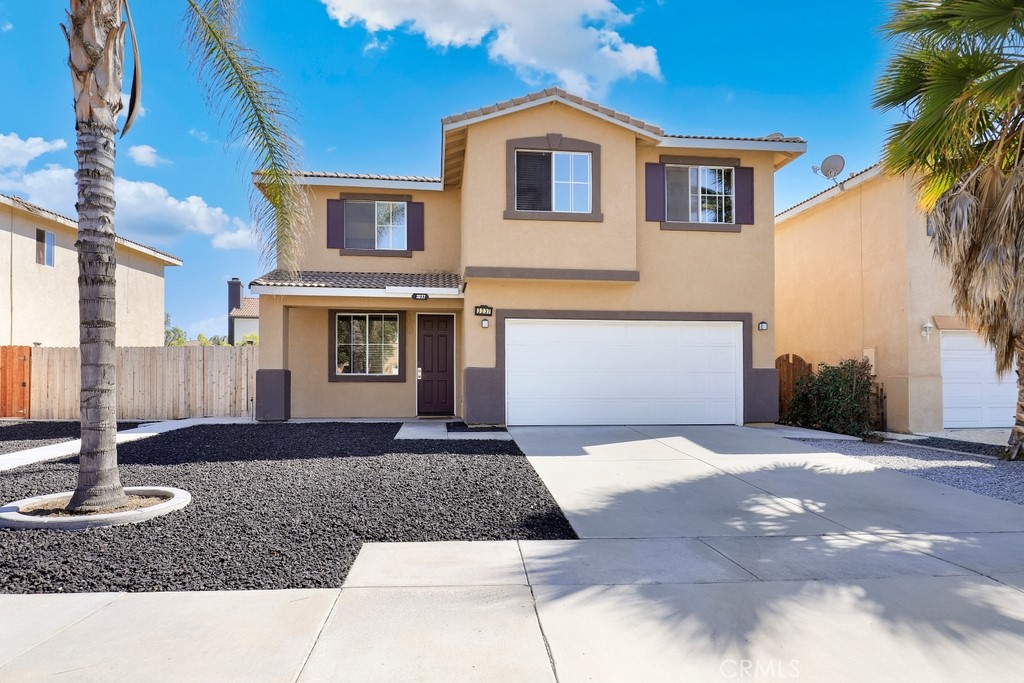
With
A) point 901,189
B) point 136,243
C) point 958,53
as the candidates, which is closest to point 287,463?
point 958,53

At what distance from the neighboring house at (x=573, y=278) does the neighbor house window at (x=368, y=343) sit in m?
0.29

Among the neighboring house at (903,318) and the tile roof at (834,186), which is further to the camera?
the tile roof at (834,186)

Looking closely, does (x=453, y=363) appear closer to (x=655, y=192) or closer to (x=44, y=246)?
(x=655, y=192)

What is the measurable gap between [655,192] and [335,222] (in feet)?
24.1

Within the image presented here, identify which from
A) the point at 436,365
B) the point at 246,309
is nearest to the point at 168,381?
the point at 436,365

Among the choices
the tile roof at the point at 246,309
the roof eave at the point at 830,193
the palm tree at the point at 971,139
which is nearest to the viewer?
the palm tree at the point at 971,139

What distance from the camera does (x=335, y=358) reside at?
47.3 ft

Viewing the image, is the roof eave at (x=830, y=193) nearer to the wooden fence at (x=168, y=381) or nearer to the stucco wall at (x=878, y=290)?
the stucco wall at (x=878, y=290)

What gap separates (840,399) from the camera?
1251 centimetres

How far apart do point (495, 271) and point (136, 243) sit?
49.0 ft

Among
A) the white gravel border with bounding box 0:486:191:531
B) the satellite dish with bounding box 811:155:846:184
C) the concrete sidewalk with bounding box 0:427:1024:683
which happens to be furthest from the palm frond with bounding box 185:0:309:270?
the satellite dish with bounding box 811:155:846:184

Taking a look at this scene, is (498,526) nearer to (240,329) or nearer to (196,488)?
(196,488)

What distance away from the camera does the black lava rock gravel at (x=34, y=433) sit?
10.3 meters

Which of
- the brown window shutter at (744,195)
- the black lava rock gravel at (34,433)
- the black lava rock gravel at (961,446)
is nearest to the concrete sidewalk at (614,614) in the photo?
the black lava rock gravel at (961,446)
